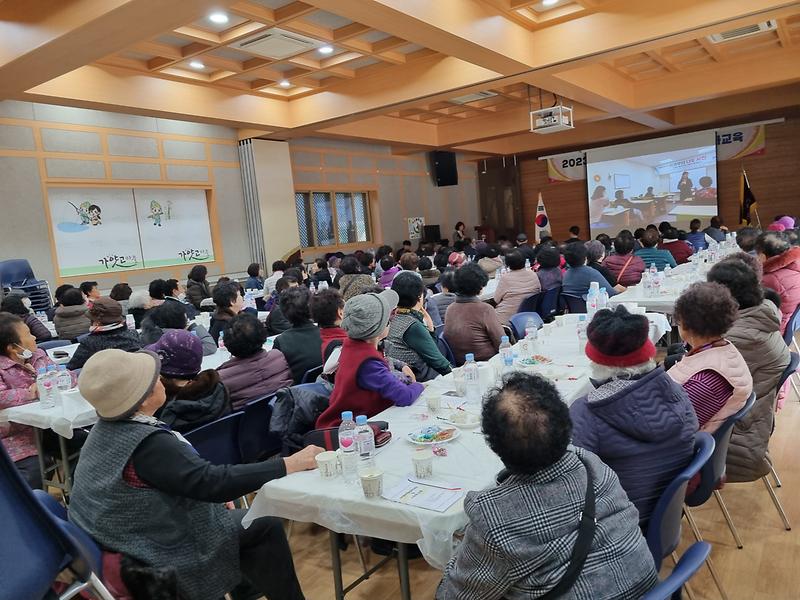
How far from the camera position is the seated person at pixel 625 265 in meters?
6.33

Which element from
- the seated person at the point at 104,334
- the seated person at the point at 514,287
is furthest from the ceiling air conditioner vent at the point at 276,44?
the seated person at the point at 104,334

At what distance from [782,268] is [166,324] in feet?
14.9

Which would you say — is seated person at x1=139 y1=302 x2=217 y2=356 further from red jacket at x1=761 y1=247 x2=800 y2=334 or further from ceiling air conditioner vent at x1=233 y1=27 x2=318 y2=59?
red jacket at x1=761 y1=247 x2=800 y2=334

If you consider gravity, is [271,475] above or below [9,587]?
below

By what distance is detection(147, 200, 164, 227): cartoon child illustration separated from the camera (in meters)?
9.48

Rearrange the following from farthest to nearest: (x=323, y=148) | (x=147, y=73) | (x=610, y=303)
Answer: (x=323, y=148)
(x=147, y=73)
(x=610, y=303)

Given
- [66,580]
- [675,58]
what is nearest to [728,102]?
[675,58]

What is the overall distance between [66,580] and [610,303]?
14.2 ft

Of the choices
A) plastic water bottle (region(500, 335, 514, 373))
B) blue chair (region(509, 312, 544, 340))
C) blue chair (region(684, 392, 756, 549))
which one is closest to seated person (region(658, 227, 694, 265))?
blue chair (region(509, 312, 544, 340))

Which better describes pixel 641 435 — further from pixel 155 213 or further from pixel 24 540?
pixel 155 213

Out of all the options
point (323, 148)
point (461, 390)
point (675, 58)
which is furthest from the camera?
point (323, 148)

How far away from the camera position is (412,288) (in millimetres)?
3283

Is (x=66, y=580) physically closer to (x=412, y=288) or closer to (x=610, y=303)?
(x=412, y=288)

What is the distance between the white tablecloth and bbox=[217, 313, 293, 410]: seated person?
784mm
